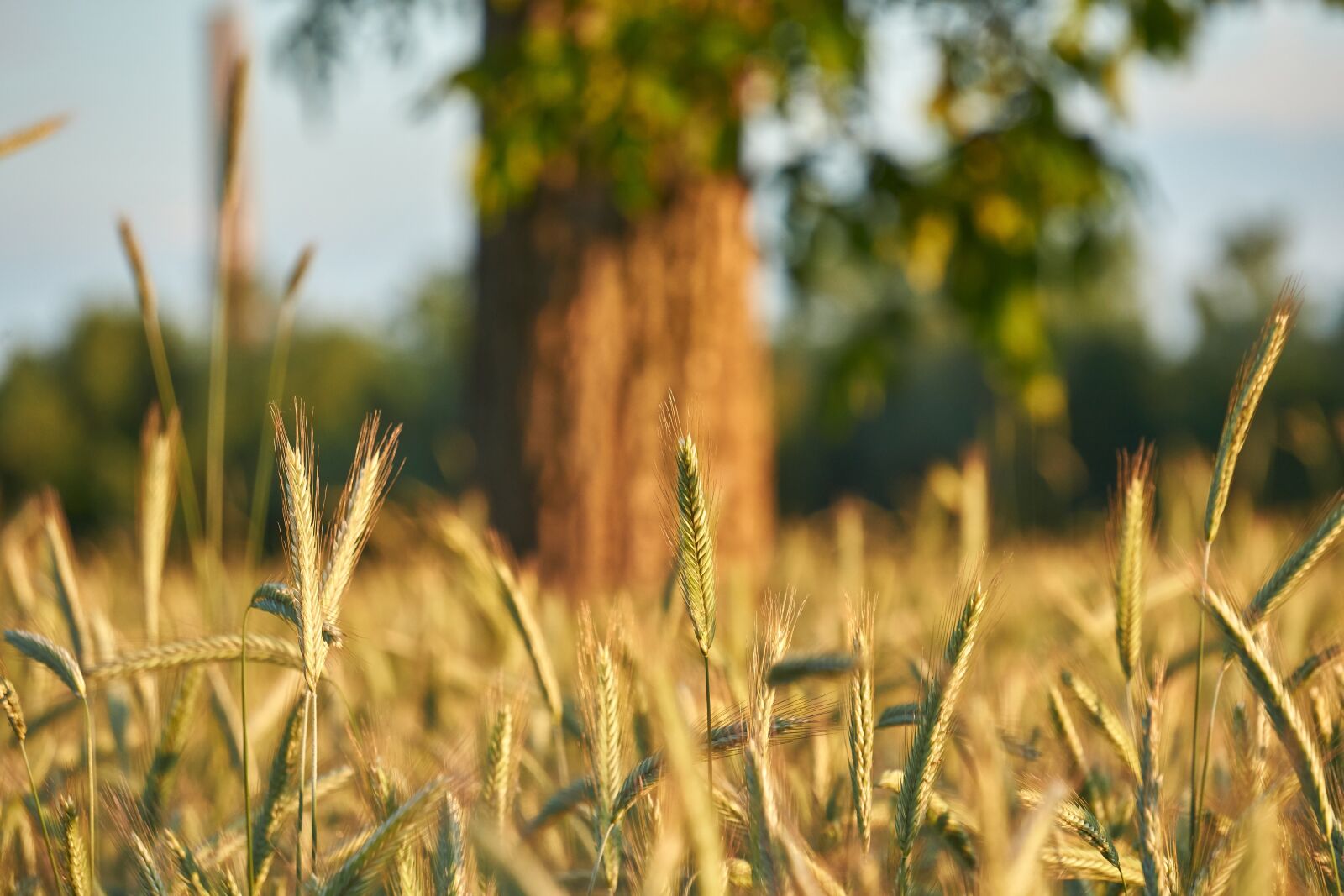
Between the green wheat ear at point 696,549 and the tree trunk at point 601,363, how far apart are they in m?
3.02

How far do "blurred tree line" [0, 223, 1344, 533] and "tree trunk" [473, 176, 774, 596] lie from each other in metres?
3.45

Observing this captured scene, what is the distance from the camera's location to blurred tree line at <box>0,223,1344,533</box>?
9.08 m

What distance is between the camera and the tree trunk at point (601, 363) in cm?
394

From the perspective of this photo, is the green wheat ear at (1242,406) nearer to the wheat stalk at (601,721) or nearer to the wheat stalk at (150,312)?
the wheat stalk at (601,721)

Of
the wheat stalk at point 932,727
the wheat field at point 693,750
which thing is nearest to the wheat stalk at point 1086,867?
the wheat field at point 693,750

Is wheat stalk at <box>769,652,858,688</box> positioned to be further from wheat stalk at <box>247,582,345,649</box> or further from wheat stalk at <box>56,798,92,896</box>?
wheat stalk at <box>56,798,92,896</box>

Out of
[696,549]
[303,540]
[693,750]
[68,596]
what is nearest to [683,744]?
[693,750]

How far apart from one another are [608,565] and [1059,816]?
312 cm

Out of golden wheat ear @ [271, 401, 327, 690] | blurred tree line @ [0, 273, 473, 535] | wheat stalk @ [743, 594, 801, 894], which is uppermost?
golden wheat ear @ [271, 401, 327, 690]

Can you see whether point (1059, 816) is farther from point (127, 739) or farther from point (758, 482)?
point (758, 482)

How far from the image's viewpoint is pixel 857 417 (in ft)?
26.5

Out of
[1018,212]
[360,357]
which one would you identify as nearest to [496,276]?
[1018,212]

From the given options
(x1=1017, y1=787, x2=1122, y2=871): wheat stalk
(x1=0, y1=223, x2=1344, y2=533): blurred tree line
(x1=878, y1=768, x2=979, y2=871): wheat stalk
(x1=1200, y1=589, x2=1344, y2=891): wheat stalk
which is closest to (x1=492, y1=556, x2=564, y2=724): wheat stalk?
(x1=878, y1=768, x2=979, y2=871): wheat stalk

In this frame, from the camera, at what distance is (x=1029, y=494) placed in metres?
8.55
